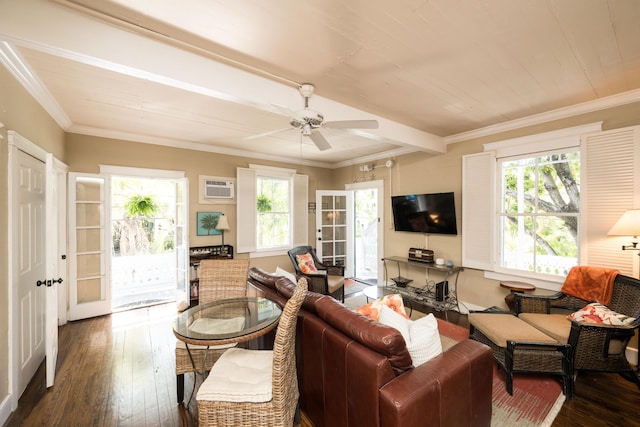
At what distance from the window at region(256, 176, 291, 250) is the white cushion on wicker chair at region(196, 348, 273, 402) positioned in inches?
137

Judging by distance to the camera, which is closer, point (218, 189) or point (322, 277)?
point (322, 277)

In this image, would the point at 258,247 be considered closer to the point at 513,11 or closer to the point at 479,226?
the point at 479,226

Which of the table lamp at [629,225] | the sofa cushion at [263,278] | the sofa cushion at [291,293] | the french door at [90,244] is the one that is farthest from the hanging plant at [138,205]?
the table lamp at [629,225]

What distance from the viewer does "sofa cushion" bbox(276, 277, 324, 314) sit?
6.29 feet

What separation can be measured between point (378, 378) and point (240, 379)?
0.85 m

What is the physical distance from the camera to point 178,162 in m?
4.43

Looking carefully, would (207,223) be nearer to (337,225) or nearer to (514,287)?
(337,225)

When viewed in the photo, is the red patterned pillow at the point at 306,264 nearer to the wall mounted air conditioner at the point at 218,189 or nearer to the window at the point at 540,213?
the wall mounted air conditioner at the point at 218,189

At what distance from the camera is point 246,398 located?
1500 millimetres

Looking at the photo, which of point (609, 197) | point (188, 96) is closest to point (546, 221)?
point (609, 197)

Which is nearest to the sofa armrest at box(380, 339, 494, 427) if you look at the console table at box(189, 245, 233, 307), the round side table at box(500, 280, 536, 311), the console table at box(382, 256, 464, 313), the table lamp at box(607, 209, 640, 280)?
the round side table at box(500, 280, 536, 311)

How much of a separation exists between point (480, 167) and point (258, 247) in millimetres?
3966

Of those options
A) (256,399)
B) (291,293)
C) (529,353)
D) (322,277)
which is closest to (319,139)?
(291,293)

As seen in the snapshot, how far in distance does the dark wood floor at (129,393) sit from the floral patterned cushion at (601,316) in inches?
22.1
